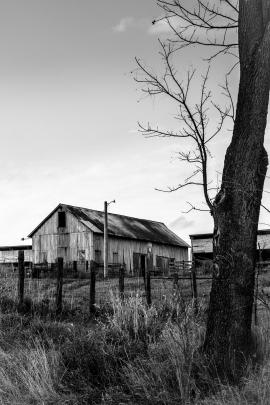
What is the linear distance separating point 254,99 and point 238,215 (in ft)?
4.13

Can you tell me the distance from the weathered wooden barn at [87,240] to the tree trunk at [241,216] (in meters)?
35.0

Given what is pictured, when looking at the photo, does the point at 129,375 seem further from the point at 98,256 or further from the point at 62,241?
the point at 62,241

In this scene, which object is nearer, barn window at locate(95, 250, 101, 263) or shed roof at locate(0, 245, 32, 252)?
barn window at locate(95, 250, 101, 263)

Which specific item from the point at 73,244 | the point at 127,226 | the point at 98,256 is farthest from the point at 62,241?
the point at 127,226

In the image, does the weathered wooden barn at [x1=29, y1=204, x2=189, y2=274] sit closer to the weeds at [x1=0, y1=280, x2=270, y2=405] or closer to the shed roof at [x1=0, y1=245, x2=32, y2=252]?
the shed roof at [x1=0, y1=245, x2=32, y2=252]

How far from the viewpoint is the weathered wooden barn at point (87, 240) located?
137ft

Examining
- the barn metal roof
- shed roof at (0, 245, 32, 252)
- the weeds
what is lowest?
the weeds

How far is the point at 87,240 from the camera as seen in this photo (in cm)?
4156

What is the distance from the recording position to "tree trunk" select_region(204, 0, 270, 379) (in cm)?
544

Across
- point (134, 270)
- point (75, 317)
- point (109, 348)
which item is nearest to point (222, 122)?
point (109, 348)

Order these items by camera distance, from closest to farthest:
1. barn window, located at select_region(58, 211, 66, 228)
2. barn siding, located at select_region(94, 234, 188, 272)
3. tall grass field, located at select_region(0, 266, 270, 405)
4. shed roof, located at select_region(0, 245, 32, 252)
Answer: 1. tall grass field, located at select_region(0, 266, 270, 405)
2. barn siding, located at select_region(94, 234, 188, 272)
3. barn window, located at select_region(58, 211, 66, 228)
4. shed roof, located at select_region(0, 245, 32, 252)

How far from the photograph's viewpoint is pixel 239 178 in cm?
565

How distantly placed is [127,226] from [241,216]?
41167 mm

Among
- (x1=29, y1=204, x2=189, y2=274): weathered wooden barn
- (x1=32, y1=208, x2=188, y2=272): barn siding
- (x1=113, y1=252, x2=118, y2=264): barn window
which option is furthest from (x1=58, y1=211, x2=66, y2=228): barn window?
(x1=113, y1=252, x2=118, y2=264): barn window
